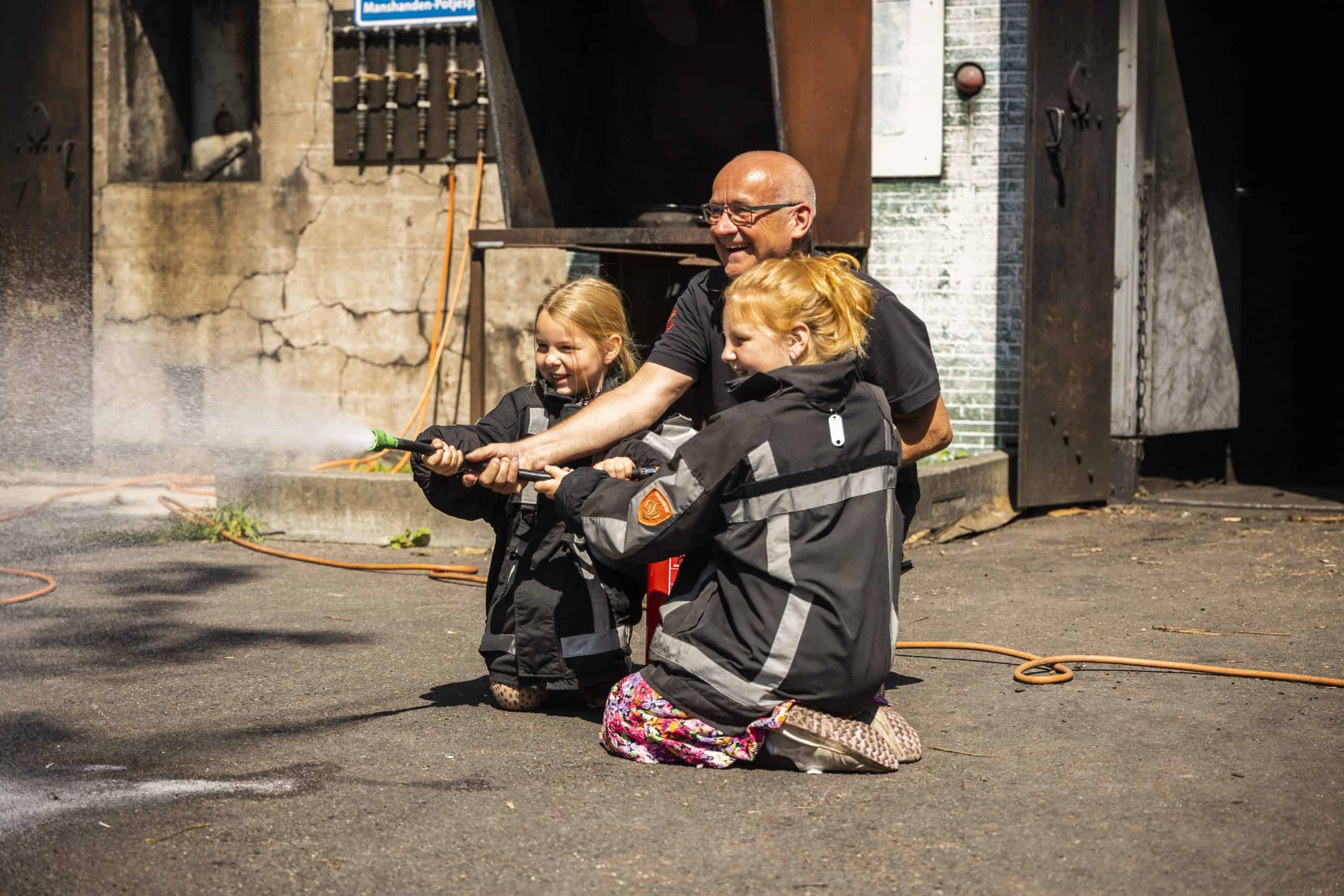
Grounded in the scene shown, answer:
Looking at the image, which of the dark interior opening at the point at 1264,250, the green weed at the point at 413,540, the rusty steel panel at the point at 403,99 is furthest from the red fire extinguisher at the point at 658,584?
the dark interior opening at the point at 1264,250

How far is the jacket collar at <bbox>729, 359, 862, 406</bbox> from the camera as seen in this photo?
10.8 feet

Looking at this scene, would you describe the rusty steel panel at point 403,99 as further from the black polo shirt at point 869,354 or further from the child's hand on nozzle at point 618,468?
the child's hand on nozzle at point 618,468

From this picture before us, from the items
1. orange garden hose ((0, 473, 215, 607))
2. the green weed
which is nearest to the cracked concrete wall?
orange garden hose ((0, 473, 215, 607))

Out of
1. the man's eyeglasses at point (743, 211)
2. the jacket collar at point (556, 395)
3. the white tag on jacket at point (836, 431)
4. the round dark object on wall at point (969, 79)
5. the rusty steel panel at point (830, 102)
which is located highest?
the round dark object on wall at point (969, 79)

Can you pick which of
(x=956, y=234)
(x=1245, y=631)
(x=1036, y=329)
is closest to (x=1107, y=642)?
(x=1245, y=631)

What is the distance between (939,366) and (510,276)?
8.42ft

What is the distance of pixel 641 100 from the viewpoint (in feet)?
23.8

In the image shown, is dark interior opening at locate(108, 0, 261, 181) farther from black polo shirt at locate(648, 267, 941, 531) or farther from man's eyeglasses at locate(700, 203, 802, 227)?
man's eyeglasses at locate(700, 203, 802, 227)

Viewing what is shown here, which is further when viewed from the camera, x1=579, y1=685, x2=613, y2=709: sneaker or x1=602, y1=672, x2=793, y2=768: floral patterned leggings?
x1=579, y1=685, x2=613, y2=709: sneaker

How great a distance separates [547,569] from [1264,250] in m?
7.35

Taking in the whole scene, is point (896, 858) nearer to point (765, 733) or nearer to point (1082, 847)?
point (1082, 847)

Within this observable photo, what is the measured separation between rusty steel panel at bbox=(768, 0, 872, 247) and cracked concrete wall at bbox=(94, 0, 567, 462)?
226 cm

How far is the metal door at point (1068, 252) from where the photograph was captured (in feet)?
24.1

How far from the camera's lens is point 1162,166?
8.26 m
